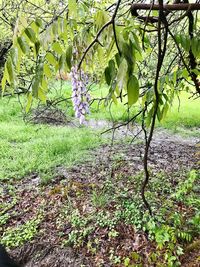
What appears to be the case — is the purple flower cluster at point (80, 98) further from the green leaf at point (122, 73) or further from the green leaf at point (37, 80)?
the green leaf at point (122, 73)

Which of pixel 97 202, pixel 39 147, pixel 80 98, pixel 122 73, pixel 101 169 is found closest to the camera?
pixel 122 73

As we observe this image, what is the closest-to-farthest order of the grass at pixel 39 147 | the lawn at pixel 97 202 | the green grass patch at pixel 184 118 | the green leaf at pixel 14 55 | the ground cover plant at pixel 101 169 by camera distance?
1. the green leaf at pixel 14 55
2. the ground cover plant at pixel 101 169
3. the lawn at pixel 97 202
4. the grass at pixel 39 147
5. the green grass patch at pixel 184 118

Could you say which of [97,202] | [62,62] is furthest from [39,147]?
[62,62]

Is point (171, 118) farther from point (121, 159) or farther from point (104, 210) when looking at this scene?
point (104, 210)

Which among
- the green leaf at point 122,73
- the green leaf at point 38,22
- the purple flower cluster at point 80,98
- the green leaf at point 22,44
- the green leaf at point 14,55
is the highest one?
the green leaf at point 38,22

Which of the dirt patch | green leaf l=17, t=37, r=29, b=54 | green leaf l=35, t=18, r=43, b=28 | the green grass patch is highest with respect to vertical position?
green leaf l=35, t=18, r=43, b=28

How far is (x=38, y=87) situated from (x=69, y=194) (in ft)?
9.51

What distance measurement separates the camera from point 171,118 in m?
7.27

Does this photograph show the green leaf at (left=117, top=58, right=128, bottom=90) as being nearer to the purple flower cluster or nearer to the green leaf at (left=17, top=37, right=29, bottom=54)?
the green leaf at (left=17, top=37, right=29, bottom=54)

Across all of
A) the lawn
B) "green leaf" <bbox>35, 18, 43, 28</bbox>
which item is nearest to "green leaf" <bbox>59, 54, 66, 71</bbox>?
"green leaf" <bbox>35, 18, 43, 28</bbox>

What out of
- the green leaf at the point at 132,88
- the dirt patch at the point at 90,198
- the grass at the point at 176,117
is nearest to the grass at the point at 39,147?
the dirt patch at the point at 90,198

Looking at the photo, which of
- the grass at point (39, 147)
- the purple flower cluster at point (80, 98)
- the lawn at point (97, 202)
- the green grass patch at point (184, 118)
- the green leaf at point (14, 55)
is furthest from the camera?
the green grass patch at point (184, 118)

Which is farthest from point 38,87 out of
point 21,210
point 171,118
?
point 171,118

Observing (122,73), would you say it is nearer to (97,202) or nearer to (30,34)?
(30,34)
